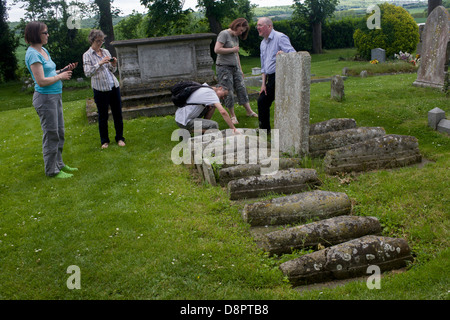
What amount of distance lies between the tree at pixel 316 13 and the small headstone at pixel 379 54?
8.79 meters

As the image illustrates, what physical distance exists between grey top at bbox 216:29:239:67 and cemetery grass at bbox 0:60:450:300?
7.17 ft

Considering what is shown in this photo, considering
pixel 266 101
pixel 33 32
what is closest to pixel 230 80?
pixel 266 101

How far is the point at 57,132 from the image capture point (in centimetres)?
637

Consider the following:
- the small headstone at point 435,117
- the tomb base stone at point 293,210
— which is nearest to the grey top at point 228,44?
the small headstone at point 435,117

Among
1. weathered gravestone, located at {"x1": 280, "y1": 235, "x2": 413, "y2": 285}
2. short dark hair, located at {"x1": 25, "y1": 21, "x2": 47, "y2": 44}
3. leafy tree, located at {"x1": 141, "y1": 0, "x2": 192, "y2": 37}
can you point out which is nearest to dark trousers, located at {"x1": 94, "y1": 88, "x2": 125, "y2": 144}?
short dark hair, located at {"x1": 25, "y1": 21, "x2": 47, "y2": 44}

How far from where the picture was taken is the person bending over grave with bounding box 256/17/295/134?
717cm

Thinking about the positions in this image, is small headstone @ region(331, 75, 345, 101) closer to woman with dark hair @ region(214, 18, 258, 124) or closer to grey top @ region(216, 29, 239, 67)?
woman with dark hair @ region(214, 18, 258, 124)

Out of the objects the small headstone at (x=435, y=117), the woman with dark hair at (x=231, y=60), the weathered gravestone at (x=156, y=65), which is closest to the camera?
the small headstone at (x=435, y=117)

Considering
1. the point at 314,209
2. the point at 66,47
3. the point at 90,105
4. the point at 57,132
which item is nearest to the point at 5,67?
the point at 66,47

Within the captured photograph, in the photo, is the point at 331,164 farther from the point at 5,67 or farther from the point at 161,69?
the point at 5,67

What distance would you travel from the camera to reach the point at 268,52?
7.36 m

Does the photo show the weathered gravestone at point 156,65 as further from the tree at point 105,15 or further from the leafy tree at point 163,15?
the leafy tree at point 163,15

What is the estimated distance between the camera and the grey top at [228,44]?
27.1ft

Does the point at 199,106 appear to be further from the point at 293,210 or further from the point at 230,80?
the point at 293,210
